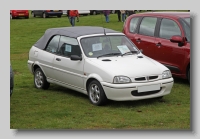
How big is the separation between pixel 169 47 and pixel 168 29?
0.49 m

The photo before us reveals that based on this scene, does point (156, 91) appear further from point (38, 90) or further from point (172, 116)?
point (38, 90)

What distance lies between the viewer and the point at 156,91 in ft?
31.9

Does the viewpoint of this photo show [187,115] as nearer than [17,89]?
Yes

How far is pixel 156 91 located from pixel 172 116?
80cm

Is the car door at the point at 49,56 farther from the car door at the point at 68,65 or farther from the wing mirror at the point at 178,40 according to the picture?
the wing mirror at the point at 178,40

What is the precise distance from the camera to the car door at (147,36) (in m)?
12.1

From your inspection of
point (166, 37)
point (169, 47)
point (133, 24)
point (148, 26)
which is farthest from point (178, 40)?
point (133, 24)

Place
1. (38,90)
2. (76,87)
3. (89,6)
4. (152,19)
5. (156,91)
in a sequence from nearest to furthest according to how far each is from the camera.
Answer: (89,6), (156,91), (76,87), (38,90), (152,19)

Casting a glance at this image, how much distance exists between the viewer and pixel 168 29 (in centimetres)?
1191

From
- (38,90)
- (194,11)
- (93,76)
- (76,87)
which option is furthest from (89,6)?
(38,90)

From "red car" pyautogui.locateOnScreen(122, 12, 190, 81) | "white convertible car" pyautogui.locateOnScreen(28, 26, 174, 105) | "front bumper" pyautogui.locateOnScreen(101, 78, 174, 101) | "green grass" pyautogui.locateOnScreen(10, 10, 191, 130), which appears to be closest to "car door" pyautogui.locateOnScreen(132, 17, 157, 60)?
"red car" pyautogui.locateOnScreen(122, 12, 190, 81)

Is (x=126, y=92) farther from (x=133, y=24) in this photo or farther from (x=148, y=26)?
(x=133, y=24)

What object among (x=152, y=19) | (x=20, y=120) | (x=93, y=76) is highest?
(x=152, y=19)

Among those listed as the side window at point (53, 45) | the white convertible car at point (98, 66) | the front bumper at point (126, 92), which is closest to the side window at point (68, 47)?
the white convertible car at point (98, 66)
